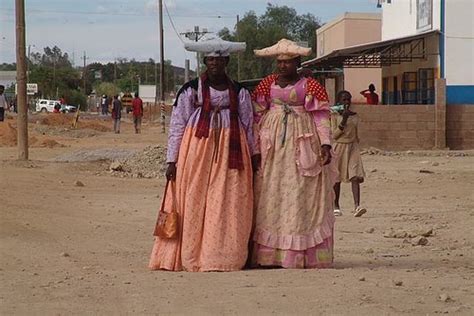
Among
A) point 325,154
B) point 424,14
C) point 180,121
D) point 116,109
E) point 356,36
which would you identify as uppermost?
point 356,36

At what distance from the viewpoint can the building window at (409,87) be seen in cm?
3403

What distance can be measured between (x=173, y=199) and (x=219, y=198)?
0.40m

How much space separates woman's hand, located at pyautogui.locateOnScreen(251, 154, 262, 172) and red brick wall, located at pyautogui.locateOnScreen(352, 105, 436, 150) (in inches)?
675

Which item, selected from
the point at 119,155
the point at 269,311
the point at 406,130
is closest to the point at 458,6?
the point at 406,130

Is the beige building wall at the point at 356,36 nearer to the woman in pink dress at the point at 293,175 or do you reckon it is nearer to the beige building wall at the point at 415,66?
the beige building wall at the point at 415,66

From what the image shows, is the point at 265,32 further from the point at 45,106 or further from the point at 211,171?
the point at 211,171

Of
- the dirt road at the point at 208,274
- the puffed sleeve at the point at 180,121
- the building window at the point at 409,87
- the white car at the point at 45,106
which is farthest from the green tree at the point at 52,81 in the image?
the puffed sleeve at the point at 180,121

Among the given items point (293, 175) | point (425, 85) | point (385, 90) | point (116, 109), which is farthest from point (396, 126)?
point (293, 175)

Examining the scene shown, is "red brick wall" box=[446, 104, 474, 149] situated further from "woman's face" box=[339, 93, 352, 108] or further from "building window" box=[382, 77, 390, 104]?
"woman's face" box=[339, 93, 352, 108]

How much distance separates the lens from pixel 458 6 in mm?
30141

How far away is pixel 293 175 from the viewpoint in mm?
7684

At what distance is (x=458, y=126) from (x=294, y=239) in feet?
62.3

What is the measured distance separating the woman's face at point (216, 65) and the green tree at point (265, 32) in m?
59.7

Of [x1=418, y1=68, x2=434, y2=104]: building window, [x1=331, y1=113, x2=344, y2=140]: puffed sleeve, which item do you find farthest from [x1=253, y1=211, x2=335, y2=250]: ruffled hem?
[x1=418, y1=68, x2=434, y2=104]: building window
